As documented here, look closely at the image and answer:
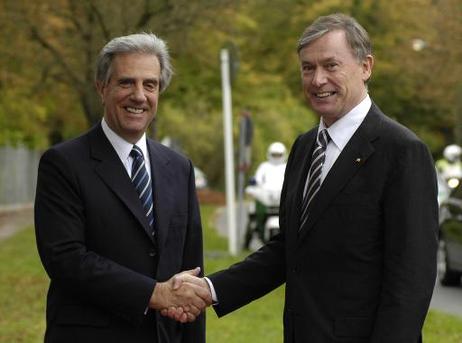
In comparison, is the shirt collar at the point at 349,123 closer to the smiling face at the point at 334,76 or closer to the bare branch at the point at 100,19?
the smiling face at the point at 334,76

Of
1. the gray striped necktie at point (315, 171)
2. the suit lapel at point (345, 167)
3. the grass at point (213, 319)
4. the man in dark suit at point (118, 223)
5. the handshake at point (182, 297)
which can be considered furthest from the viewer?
the grass at point (213, 319)

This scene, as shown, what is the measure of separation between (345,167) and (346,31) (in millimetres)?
531

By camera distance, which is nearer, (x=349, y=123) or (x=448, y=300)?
(x=349, y=123)

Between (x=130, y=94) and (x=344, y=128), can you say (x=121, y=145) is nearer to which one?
(x=130, y=94)

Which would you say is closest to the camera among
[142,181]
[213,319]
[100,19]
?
[142,181]

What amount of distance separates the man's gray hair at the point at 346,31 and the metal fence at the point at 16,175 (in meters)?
36.9

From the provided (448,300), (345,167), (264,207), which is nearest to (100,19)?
(264,207)

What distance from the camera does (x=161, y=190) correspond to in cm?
552

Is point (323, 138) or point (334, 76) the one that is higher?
point (334, 76)

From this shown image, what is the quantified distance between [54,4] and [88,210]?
18253 mm

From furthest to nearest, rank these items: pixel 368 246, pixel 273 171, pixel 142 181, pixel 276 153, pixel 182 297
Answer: pixel 273 171 → pixel 276 153 → pixel 142 181 → pixel 182 297 → pixel 368 246

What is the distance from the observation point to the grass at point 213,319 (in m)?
11.4

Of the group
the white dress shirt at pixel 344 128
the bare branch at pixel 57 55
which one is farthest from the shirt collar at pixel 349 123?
the bare branch at pixel 57 55

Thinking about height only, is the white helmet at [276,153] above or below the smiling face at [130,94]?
below
